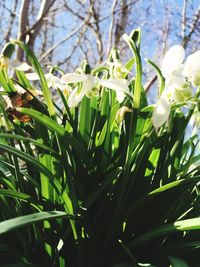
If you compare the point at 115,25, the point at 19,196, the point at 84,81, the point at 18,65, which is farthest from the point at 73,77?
→ the point at 115,25

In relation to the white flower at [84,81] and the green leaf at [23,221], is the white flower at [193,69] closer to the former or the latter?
the white flower at [84,81]

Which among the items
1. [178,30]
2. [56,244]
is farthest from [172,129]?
[178,30]

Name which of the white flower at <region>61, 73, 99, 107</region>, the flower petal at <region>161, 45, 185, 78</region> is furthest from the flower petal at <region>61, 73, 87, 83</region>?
the flower petal at <region>161, 45, 185, 78</region>

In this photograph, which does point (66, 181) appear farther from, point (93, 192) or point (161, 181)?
point (161, 181)

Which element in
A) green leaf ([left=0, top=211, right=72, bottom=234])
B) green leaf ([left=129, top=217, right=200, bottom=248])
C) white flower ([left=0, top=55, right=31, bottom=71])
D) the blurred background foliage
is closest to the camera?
green leaf ([left=0, top=211, right=72, bottom=234])

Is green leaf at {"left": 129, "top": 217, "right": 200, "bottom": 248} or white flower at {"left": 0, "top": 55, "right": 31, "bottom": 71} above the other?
white flower at {"left": 0, "top": 55, "right": 31, "bottom": 71}

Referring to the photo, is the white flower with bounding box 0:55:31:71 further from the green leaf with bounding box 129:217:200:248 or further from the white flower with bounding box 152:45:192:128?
the green leaf with bounding box 129:217:200:248

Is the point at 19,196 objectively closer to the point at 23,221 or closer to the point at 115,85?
the point at 23,221

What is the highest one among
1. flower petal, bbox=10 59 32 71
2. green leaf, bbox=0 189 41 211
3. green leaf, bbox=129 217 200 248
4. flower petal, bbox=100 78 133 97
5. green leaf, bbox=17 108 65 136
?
flower petal, bbox=10 59 32 71
